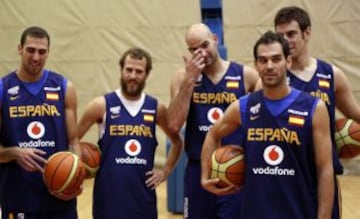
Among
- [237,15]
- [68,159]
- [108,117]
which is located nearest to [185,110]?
[108,117]

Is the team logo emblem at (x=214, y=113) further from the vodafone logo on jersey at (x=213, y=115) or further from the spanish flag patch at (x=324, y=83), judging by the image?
the spanish flag patch at (x=324, y=83)

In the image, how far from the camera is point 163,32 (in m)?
Answer: 8.41

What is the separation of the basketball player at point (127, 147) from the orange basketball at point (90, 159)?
0.10 ft

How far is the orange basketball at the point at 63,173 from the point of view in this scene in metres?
3.18

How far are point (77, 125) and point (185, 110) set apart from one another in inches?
26.4

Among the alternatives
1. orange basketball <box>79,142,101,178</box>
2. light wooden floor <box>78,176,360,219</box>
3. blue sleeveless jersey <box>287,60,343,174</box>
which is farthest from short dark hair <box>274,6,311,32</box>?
light wooden floor <box>78,176,360,219</box>

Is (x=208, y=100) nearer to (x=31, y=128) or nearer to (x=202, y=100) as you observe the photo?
(x=202, y=100)

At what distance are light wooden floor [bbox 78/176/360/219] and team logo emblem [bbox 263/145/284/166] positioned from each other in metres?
3.31

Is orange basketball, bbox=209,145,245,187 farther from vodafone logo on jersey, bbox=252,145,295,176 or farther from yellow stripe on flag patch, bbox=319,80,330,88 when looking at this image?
yellow stripe on flag patch, bbox=319,80,330,88

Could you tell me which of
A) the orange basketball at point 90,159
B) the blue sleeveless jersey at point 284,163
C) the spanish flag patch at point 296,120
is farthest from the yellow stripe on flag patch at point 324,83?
the orange basketball at point 90,159

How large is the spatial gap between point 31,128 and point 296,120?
1.55m

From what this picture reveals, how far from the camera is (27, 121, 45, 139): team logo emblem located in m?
3.33

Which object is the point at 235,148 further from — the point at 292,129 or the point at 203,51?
the point at 203,51

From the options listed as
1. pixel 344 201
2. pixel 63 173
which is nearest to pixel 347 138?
pixel 63 173
